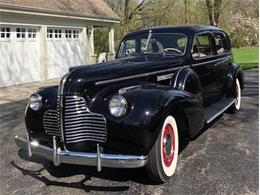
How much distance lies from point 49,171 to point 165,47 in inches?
106

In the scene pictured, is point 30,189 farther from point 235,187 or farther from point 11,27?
point 11,27

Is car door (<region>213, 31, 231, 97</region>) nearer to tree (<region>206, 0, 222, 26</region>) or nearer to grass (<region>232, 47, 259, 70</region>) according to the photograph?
grass (<region>232, 47, 259, 70</region>)

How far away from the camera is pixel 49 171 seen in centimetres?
493

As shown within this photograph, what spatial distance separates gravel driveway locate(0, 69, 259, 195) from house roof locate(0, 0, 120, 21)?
8.31m

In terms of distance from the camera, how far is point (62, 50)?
1683cm

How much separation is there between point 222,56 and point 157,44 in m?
1.82

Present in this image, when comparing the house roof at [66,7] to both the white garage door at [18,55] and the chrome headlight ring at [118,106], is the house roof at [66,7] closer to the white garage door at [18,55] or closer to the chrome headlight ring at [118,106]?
the white garage door at [18,55]

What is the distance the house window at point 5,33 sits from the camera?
1345 centimetres

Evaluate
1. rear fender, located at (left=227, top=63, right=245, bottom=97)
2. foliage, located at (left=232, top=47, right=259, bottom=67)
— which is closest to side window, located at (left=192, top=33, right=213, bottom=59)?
rear fender, located at (left=227, top=63, right=245, bottom=97)

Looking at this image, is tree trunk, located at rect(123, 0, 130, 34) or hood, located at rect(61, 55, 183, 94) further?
tree trunk, located at rect(123, 0, 130, 34)

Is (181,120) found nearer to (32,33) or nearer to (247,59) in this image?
(32,33)

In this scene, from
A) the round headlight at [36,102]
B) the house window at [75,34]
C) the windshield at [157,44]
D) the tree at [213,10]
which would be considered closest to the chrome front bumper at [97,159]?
the round headlight at [36,102]

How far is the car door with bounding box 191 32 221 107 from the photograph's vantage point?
6.27 metres

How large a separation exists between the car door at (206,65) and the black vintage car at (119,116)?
568 millimetres
